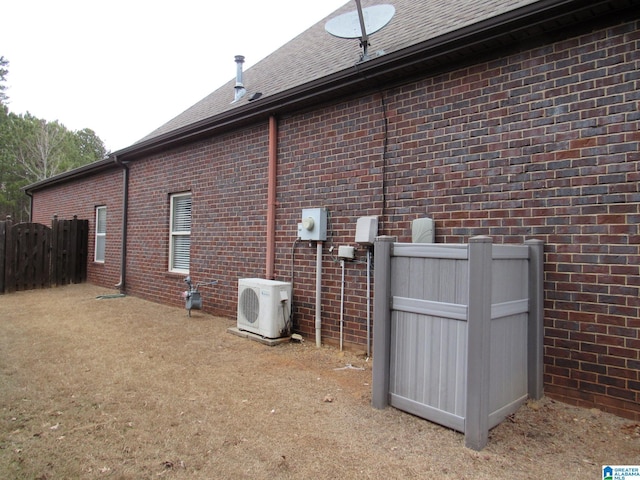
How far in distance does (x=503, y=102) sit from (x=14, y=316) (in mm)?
8629

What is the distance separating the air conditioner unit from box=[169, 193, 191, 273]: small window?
2.99m

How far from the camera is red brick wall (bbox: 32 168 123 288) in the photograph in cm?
1045

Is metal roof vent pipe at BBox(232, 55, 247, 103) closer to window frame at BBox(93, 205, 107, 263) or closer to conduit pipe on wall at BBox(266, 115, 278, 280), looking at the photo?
conduit pipe on wall at BBox(266, 115, 278, 280)

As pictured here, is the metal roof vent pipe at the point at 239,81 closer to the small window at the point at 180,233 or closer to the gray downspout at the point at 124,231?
the small window at the point at 180,233

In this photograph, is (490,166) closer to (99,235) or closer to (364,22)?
(364,22)

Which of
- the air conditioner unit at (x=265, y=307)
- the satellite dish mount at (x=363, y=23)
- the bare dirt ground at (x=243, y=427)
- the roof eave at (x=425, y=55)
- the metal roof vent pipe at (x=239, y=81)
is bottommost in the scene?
the bare dirt ground at (x=243, y=427)

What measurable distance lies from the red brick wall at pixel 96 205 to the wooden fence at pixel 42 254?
317mm

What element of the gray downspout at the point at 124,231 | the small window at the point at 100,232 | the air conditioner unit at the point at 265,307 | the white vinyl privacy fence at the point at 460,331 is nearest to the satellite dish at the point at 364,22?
the white vinyl privacy fence at the point at 460,331

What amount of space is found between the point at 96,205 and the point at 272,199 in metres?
8.00

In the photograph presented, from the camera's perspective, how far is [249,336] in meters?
5.68

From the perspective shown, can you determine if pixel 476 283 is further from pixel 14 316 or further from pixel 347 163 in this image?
pixel 14 316

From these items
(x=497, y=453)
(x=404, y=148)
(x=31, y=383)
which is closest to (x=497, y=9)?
(x=404, y=148)

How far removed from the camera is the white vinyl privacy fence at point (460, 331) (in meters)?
2.77

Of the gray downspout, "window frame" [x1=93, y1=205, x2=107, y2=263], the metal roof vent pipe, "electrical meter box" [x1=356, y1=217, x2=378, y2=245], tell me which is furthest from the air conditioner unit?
"window frame" [x1=93, y1=205, x2=107, y2=263]
